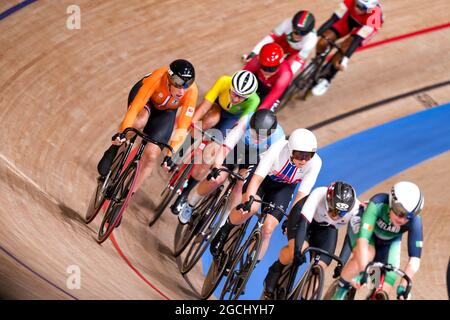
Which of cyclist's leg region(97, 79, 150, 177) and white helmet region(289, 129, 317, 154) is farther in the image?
cyclist's leg region(97, 79, 150, 177)

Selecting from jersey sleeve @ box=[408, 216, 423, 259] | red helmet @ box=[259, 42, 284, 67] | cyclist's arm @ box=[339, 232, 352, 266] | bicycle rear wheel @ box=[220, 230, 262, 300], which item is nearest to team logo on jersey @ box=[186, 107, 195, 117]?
bicycle rear wheel @ box=[220, 230, 262, 300]

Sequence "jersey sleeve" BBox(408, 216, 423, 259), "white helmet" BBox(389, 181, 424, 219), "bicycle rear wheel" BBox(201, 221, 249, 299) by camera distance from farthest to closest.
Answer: "bicycle rear wheel" BBox(201, 221, 249, 299) < "jersey sleeve" BBox(408, 216, 423, 259) < "white helmet" BBox(389, 181, 424, 219)

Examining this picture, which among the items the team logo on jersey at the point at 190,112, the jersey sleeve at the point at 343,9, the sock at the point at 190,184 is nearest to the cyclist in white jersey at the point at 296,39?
the jersey sleeve at the point at 343,9

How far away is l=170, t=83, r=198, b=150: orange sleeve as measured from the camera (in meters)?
6.95

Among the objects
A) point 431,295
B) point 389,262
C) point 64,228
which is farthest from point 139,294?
point 431,295

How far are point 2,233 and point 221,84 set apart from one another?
227cm

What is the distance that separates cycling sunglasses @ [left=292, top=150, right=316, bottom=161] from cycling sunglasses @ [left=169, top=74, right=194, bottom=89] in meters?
1.02

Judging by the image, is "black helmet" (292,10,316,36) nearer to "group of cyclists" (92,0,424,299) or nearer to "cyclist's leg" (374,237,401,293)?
"group of cyclists" (92,0,424,299)

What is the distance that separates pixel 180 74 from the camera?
694cm

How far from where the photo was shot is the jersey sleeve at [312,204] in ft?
20.9

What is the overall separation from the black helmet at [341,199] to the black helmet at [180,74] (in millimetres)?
1486

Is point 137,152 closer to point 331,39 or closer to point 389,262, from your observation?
point 389,262

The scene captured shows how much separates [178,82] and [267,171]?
0.97 meters

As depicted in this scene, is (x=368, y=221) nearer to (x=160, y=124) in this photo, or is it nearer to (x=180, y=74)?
(x=180, y=74)
